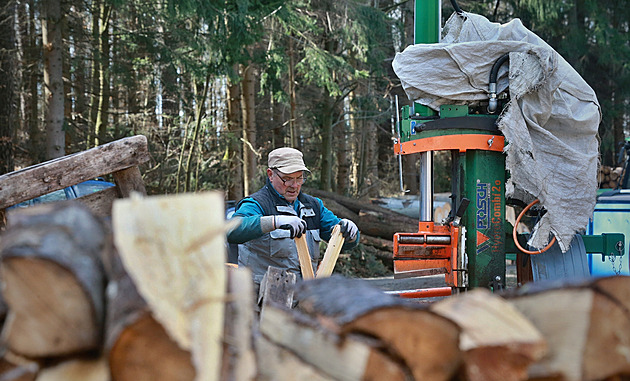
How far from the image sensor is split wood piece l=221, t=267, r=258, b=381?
5.44 ft

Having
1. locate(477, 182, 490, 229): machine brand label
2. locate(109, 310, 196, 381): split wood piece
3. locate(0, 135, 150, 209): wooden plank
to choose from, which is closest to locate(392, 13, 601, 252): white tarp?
locate(477, 182, 490, 229): machine brand label

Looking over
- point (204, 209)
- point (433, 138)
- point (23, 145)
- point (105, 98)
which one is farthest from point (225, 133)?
point (204, 209)

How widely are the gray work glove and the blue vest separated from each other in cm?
25

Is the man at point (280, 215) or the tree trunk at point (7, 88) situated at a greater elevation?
the tree trunk at point (7, 88)

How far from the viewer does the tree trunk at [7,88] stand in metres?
11.0

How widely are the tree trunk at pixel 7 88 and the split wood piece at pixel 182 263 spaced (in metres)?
10.5

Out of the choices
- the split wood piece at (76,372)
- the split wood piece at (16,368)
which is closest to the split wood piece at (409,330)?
the split wood piece at (76,372)

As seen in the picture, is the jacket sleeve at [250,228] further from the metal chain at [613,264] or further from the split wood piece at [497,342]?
the metal chain at [613,264]

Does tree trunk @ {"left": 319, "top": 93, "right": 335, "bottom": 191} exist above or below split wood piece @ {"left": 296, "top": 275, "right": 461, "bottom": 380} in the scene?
above

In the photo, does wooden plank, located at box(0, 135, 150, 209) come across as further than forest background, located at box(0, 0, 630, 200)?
No

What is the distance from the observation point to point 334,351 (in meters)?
1.70

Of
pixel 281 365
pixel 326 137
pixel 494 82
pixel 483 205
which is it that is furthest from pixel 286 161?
pixel 326 137

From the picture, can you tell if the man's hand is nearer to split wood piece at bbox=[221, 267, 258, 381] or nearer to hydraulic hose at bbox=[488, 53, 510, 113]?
hydraulic hose at bbox=[488, 53, 510, 113]

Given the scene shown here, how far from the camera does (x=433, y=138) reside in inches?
201
